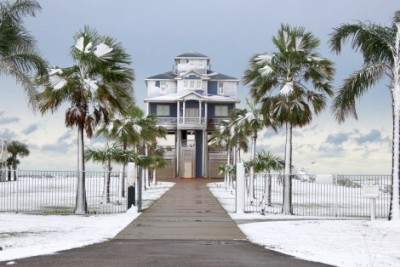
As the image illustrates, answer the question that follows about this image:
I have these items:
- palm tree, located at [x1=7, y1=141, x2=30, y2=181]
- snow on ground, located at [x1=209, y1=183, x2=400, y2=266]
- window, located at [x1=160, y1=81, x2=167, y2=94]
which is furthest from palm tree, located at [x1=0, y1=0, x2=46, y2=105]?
palm tree, located at [x1=7, y1=141, x2=30, y2=181]

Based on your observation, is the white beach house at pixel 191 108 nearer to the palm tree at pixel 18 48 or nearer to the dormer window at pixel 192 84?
the dormer window at pixel 192 84

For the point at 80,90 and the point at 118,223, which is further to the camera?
the point at 80,90

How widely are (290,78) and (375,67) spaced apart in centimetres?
563

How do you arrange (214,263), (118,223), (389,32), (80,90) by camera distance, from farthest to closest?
(80,90) → (389,32) → (118,223) → (214,263)

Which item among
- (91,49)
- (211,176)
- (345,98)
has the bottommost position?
(211,176)

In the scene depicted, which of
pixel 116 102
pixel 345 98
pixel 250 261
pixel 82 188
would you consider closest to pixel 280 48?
pixel 345 98

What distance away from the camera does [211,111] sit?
76812 millimetres

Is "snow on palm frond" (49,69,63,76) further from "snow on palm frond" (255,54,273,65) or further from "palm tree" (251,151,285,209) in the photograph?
"palm tree" (251,151,285,209)

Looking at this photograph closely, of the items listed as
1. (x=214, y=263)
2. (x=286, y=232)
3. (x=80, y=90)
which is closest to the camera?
(x=214, y=263)

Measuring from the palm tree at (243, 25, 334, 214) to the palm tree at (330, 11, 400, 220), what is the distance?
329 centimetres

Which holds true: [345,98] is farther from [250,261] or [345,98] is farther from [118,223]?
[250,261]

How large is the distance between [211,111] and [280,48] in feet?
165

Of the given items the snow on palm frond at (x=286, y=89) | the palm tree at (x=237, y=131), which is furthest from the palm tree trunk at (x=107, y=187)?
the palm tree at (x=237, y=131)

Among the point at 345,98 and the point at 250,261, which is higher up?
the point at 345,98
